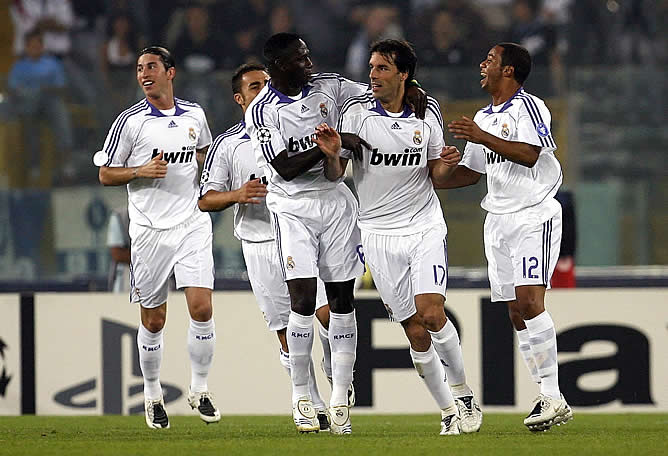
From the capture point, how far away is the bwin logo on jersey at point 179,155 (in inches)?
338

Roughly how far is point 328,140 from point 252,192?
81 centimetres

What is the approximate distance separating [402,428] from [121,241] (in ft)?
14.2

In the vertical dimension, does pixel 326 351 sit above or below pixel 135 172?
below

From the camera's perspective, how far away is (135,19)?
1511 cm

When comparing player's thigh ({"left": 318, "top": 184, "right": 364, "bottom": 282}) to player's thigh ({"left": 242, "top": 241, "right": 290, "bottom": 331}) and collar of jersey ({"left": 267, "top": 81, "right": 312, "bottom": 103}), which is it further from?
player's thigh ({"left": 242, "top": 241, "right": 290, "bottom": 331})

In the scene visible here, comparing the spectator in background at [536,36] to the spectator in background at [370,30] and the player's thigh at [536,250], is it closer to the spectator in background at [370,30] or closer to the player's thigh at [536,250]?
the spectator in background at [370,30]

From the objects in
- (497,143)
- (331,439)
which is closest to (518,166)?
(497,143)

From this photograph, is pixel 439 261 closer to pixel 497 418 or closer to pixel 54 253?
pixel 497 418

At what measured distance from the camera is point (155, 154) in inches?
338

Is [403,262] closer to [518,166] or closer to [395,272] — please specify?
[395,272]

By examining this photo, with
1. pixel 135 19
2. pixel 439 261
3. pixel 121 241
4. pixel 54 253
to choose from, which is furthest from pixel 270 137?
pixel 135 19

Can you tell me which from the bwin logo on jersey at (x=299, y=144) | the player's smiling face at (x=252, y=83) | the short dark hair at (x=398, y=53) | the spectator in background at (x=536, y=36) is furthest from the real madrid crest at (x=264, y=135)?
the spectator in background at (x=536, y=36)

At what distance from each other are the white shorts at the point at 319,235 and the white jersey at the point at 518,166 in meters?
0.94

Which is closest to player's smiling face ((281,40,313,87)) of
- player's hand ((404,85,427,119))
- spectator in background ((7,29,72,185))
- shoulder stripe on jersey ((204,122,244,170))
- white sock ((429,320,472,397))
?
player's hand ((404,85,427,119))
